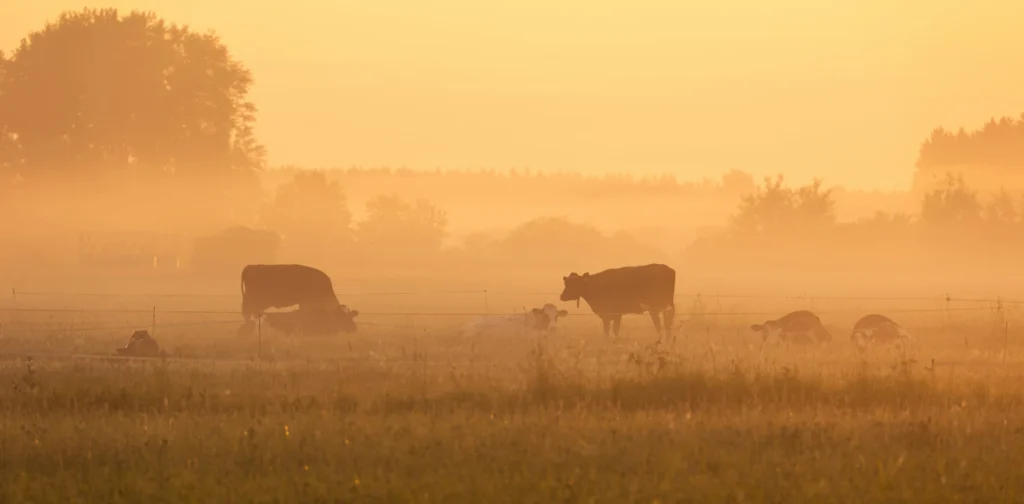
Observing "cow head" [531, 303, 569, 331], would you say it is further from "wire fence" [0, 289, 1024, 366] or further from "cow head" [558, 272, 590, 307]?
"cow head" [558, 272, 590, 307]

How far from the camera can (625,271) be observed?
→ 38000 millimetres

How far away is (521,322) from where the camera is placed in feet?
109

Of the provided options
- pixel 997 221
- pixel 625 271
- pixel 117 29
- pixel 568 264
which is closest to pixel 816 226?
pixel 997 221

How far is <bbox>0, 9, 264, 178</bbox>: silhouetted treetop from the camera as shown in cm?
7288

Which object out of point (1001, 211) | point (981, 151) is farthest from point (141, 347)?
point (981, 151)

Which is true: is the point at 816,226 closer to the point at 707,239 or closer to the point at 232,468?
the point at 707,239

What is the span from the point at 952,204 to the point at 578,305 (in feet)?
207

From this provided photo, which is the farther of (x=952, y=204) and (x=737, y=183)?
(x=737, y=183)

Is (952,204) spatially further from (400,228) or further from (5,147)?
(5,147)

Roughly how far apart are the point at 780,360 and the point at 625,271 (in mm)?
16266

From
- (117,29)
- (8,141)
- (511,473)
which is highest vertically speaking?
(117,29)

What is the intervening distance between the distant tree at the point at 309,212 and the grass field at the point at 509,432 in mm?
67839

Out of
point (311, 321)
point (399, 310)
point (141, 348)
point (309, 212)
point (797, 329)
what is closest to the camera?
point (141, 348)

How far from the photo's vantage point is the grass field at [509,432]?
11.5 m
